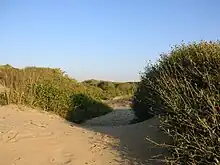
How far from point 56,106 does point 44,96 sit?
503 mm

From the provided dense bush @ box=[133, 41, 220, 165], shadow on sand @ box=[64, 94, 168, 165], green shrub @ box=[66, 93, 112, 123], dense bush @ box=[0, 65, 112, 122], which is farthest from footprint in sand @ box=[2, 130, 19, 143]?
green shrub @ box=[66, 93, 112, 123]

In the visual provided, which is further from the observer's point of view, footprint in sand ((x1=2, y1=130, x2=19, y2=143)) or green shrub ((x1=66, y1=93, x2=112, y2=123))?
green shrub ((x1=66, y1=93, x2=112, y2=123))

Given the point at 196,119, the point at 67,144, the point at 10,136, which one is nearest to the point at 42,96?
the point at 10,136

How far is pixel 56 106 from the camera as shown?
539 inches

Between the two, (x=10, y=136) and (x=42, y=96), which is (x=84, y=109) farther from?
(x=10, y=136)

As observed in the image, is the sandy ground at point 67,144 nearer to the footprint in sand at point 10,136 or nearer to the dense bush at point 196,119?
the footprint in sand at point 10,136

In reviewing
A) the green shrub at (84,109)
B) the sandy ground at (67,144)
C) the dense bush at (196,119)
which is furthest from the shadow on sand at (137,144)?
the green shrub at (84,109)

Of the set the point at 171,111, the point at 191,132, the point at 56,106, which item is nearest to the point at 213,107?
the point at 191,132

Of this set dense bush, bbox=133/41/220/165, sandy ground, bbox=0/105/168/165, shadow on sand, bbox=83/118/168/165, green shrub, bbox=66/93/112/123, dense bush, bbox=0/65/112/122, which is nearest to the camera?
dense bush, bbox=133/41/220/165

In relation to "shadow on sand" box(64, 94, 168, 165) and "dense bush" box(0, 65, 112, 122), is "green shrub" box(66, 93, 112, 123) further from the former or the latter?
"shadow on sand" box(64, 94, 168, 165)

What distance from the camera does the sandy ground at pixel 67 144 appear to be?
7117mm

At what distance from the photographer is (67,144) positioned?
27.0 ft

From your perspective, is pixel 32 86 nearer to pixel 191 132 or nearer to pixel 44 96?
pixel 44 96

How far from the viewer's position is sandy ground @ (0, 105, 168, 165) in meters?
7.12
